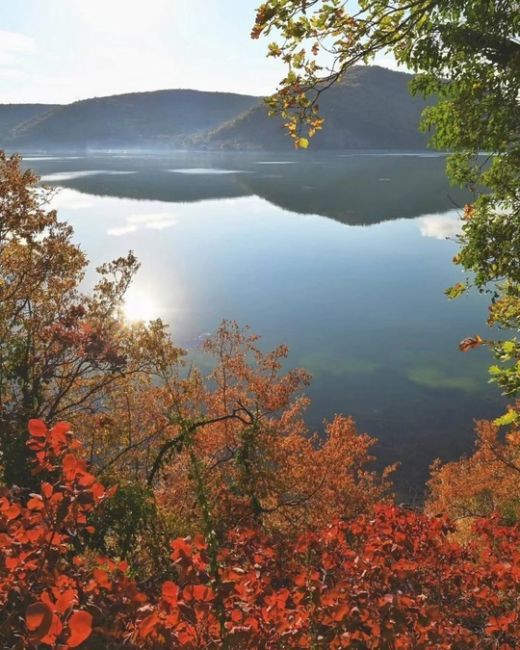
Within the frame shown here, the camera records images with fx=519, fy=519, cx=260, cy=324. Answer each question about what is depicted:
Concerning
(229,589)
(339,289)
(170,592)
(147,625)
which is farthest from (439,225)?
(147,625)

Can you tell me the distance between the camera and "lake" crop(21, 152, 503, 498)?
127ft

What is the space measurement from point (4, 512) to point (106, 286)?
16.9 m

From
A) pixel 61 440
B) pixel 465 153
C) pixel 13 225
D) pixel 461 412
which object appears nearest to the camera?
pixel 61 440

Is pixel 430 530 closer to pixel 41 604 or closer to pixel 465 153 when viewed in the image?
pixel 41 604

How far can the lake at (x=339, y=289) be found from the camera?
3862cm

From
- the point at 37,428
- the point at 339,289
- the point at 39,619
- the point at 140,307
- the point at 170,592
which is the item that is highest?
Answer: the point at 37,428

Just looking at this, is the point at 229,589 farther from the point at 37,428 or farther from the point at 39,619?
the point at 37,428

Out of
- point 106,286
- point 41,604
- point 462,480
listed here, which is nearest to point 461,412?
point 462,480

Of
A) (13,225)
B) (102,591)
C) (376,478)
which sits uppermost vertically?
(13,225)

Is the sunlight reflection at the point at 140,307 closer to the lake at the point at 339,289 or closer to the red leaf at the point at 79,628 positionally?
the lake at the point at 339,289

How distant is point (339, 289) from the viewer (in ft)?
218

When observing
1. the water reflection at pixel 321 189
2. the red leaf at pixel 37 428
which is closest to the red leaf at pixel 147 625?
the red leaf at pixel 37 428

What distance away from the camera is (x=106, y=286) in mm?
20328

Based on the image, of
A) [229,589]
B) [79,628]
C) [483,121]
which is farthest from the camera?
[483,121]
